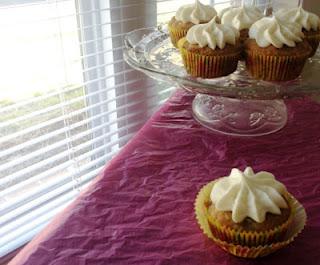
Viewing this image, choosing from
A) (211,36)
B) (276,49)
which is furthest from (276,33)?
(211,36)

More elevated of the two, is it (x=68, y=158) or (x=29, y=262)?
(x=29, y=262)

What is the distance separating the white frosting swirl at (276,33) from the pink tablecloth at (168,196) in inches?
7.9

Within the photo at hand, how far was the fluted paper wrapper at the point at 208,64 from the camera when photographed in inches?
38.0

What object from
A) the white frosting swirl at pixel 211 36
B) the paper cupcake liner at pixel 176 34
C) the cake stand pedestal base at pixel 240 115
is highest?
the white frosting swirl at pixel 211 36

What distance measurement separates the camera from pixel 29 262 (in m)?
0.68

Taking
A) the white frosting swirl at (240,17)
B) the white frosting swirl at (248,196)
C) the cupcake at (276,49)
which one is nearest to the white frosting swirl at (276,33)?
the cupcake at (276,49)

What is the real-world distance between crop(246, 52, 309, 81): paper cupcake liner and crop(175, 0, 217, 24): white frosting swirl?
0.17m

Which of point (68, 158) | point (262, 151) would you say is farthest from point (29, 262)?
point (68, 158)

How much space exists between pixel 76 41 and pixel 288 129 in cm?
56

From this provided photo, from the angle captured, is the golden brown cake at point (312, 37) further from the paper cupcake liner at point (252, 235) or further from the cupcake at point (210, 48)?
the paper cupcake liner at point (252, 235)

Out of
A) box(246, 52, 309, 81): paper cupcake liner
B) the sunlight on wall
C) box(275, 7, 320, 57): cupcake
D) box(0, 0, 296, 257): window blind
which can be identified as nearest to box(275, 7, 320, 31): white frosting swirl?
box(275, 7, 320, 57): cupcake

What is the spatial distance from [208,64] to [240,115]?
17 cm

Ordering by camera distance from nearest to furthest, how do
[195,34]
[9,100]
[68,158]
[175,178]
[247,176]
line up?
[247,176] → [175,178] → [195,34] → [9,100] → [68,158]

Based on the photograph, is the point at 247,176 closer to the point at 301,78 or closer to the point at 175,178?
the point at 175,178
